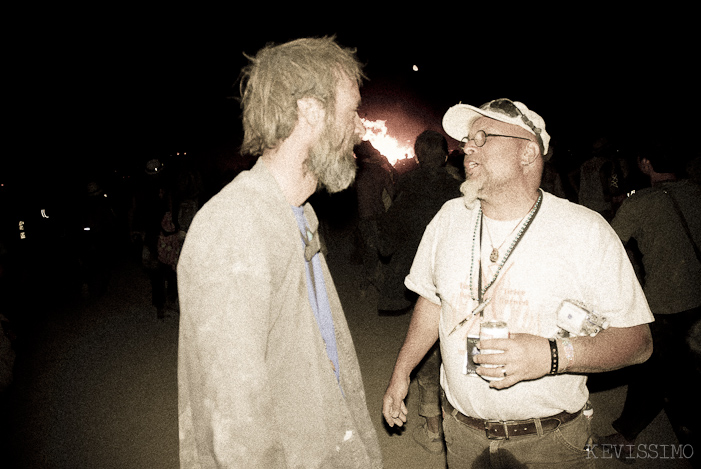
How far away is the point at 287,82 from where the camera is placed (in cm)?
161

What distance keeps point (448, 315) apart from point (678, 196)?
2.74 m

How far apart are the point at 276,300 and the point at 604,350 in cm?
141

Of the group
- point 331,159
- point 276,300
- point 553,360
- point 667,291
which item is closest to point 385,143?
point 667,291

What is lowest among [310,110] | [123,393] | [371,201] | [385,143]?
[123,393]

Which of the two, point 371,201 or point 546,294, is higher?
point 371,201

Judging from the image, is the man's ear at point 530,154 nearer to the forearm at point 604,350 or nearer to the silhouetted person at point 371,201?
the forearm at point 604,350

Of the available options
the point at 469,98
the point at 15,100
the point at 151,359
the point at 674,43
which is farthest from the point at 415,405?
the point at 469,98

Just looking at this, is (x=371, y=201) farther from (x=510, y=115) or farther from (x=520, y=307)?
(x=520, y=307)

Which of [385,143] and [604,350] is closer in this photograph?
[604,350]

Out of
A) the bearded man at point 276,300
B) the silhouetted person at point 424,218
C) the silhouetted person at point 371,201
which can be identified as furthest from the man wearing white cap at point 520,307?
the silhouetted person at point 371,201

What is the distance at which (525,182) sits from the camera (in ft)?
6.86

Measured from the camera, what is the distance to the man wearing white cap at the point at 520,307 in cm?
177

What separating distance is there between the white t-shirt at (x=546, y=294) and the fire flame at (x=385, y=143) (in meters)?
25.7

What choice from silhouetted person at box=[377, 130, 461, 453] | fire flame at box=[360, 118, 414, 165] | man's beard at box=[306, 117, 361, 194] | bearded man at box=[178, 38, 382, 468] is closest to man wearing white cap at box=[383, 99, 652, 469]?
bearded man at box=[178, 38, 382, 468]
